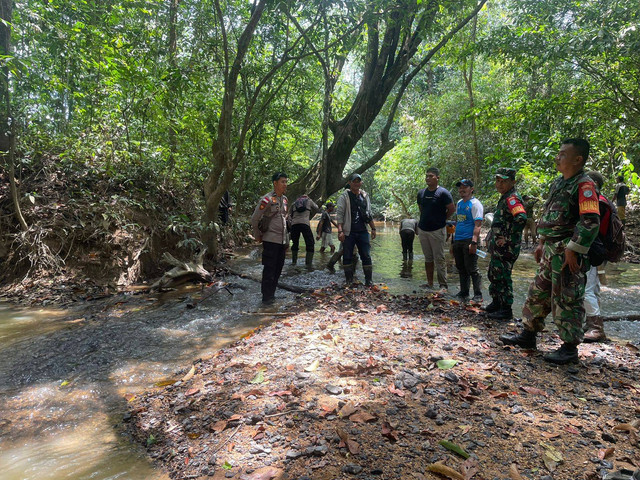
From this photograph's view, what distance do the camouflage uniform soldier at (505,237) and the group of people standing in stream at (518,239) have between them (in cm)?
1

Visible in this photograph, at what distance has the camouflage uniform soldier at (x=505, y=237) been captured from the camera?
500 centimetres

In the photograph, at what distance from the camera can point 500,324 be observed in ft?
16.8

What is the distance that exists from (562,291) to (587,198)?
0.88 meters

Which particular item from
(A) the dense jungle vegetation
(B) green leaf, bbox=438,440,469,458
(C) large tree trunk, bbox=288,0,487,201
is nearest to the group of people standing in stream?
(B) green leaf, bbox=438,440,469,458

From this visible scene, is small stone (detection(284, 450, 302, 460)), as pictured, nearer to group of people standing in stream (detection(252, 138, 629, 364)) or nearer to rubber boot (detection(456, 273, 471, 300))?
group of people standing in stream (detection(252, 138, 629, 364))

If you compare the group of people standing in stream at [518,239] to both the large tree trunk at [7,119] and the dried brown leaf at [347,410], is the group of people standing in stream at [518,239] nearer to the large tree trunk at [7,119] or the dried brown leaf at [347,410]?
the dried brown leaf at [347,410]

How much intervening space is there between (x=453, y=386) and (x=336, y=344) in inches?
53.2

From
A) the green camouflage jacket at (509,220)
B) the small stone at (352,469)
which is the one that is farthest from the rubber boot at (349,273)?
the small stone at (352,469)

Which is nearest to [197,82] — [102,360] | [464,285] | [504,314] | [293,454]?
[102,360]

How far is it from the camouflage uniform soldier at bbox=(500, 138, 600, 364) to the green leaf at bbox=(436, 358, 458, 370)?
3.20ft

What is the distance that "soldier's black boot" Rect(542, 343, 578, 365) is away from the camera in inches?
143

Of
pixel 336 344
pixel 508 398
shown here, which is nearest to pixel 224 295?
pixel 336 344

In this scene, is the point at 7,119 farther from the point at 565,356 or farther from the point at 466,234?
the point at 565,356

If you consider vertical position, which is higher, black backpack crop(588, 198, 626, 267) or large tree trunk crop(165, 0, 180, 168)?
large tree trunk crop(165, 0, 180, 168)
